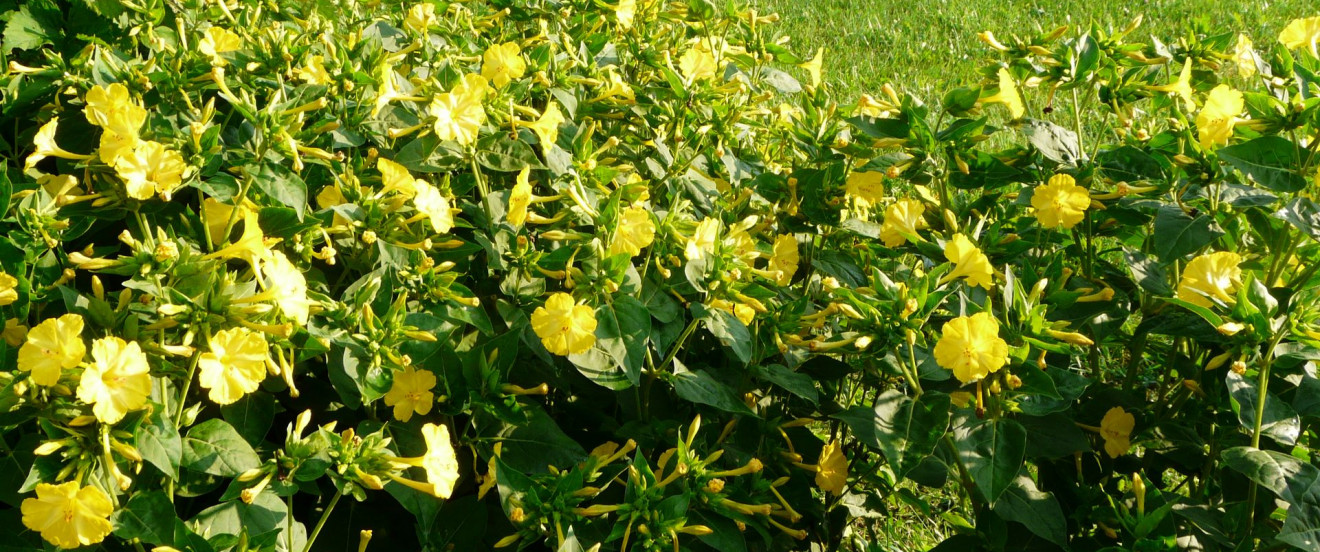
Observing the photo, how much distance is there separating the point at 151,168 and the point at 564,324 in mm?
625

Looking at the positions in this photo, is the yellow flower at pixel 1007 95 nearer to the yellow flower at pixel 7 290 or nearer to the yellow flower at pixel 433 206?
the yellow flower at pixel 433 206

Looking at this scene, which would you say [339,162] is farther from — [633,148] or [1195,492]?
[1195,492]

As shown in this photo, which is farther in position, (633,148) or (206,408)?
(633,148)

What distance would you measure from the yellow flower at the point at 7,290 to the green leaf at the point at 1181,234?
172cm

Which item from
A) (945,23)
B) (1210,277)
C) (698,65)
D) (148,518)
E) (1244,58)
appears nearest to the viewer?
(148,518)

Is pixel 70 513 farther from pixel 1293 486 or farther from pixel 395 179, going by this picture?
pixel 1293 486

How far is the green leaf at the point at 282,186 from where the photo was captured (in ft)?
5.12

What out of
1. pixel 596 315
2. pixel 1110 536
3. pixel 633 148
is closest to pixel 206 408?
pixel 596 315

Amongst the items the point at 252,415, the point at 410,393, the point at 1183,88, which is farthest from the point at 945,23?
the point at 252,415

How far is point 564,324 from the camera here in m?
1.57

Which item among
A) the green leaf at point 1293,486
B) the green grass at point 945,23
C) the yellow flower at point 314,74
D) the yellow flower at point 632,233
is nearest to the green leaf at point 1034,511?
the green leaf at point 1293,486

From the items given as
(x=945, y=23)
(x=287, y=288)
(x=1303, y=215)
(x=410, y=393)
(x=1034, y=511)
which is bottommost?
(x=945, y=23)

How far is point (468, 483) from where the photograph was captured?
185 centimetres

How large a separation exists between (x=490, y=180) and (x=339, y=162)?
0.37 meters
